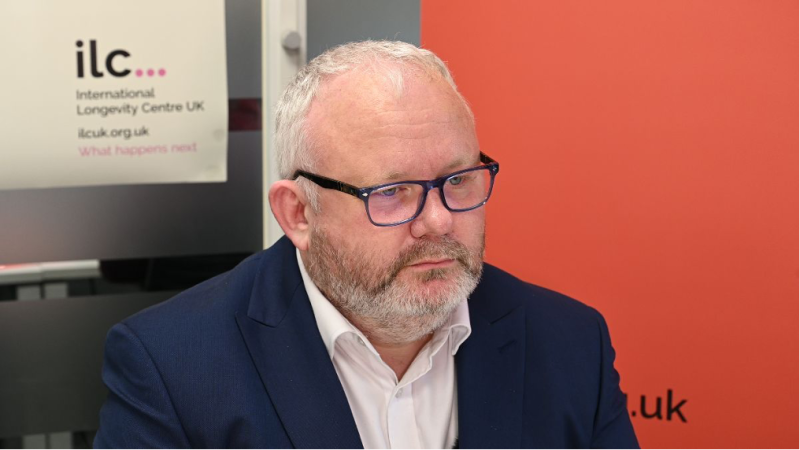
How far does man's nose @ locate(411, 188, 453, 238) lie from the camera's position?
1.56 meters

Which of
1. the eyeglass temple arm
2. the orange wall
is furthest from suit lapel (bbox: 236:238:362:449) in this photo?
the orange wall

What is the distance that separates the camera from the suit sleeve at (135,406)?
62.2 inches

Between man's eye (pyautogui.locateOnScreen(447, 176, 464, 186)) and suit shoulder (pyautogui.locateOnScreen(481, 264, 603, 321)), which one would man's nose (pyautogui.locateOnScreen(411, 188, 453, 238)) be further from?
suit shoulder (pyautogui.locateOnScreen(481, 264, 603, 321))

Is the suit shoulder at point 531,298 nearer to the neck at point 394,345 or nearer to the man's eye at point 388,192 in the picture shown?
the neck at point 394,345

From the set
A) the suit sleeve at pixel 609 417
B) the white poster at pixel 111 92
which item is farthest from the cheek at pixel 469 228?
the white poster at pixel 111 92

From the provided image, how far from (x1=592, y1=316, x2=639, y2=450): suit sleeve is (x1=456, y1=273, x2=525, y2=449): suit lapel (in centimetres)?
18

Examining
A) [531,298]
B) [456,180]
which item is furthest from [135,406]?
[531,298]

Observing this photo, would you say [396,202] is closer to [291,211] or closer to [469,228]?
[469,228]

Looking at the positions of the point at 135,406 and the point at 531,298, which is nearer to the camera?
the point at 135,406

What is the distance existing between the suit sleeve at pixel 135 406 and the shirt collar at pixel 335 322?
1.02 feet

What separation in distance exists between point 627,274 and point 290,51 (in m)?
1.13

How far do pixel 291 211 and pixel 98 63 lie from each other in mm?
954

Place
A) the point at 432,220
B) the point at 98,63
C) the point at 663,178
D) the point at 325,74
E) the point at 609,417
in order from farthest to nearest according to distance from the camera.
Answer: the point at 98,63 → the point at 663,178 → the point at 609,417 → the point at 325,74 → the point at 432,220

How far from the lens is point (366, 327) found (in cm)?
173
